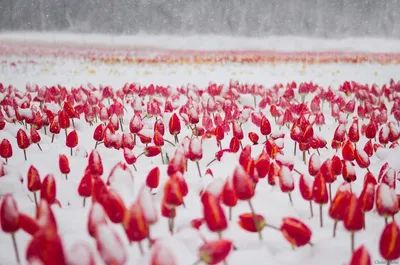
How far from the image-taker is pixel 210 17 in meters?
12.7

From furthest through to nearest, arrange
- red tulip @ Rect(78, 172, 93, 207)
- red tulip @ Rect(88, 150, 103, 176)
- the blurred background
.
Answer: the blurred background → red tulip @ Rect(88, 150, 103, 176) → red tulip @ Rect(78, 172, 93, 207)

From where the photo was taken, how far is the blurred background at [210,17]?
25.3 ft

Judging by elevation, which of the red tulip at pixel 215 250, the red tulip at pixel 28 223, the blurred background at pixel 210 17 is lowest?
the red tulip at pixel 215 250

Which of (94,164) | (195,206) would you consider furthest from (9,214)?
(195,206)

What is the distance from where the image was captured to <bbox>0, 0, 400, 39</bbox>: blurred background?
25.3ft

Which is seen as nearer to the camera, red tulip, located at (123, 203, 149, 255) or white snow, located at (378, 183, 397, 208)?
red tulip, located at (123, 203, 149, 255)

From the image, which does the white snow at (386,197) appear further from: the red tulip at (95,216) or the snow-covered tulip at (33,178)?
the snow-covered tulip at (33,178)

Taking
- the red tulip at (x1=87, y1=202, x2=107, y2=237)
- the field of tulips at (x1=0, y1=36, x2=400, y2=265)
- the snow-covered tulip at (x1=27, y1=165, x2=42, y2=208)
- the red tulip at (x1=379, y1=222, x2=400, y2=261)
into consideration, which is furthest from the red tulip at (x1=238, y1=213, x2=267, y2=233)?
the snow-covered tulip at (x1=27, y1=165, x2=42, y2=208)

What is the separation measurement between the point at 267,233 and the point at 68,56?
8.75 metres

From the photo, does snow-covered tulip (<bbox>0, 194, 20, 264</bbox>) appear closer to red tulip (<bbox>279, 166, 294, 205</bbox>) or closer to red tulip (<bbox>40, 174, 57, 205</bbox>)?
red tulip (<bbox>40, 174, 57, 205</bbox>)

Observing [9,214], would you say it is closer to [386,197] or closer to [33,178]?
[33,178]

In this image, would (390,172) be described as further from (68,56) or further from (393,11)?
(68,56)

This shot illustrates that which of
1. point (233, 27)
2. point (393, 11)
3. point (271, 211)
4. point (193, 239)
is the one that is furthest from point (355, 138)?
point (233, 27)

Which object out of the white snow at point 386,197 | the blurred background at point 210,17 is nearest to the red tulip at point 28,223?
the white snow at point 386,197
